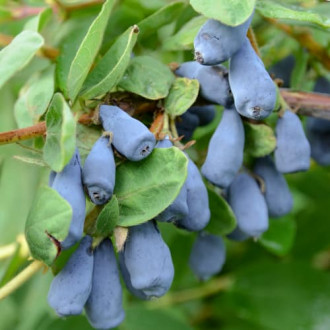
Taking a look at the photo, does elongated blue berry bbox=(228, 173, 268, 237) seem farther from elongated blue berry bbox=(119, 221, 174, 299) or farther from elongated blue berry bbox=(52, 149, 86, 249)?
elongated blue berry bbox=(52, 149, 86, 249)

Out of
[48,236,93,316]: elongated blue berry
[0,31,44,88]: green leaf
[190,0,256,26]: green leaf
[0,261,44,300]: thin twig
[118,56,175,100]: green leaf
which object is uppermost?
[190,0,256,26]: green leaf

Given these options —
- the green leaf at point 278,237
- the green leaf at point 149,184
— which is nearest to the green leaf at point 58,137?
the green leaf at point 149,184

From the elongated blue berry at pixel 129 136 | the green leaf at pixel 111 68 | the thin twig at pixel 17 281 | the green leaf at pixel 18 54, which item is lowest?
the thin twig at pixel 17 281

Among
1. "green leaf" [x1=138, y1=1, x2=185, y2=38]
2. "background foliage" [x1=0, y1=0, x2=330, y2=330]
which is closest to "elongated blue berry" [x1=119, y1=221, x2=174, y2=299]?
"background foliage" [x1=0, y1=0, x2=330, y2=330]

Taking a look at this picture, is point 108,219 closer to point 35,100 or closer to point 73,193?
point 73,193

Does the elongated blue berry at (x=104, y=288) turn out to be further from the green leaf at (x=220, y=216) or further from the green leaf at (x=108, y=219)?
the green leaf at (x=220, y=216)

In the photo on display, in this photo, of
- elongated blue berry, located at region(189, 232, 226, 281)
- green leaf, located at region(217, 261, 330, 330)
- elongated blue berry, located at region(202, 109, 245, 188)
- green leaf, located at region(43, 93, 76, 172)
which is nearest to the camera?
green leaf, located at region(43, 93, 76, 172)
